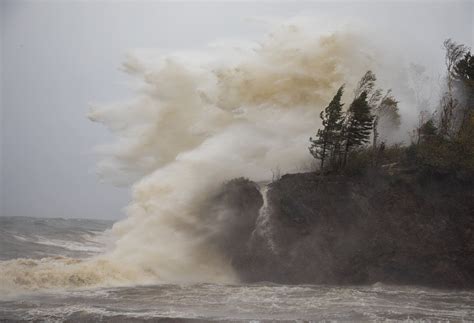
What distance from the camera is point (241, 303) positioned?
16656 millimetres

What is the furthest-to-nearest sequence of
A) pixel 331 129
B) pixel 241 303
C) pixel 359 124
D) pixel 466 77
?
1. pixel 466 77
2. pixel 359 124
3. pixel 331 129
4. pixel 241 303

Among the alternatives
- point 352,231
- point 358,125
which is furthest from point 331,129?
point 352,231

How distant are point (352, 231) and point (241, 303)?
946 cm

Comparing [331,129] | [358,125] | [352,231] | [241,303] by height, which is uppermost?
[358,125]

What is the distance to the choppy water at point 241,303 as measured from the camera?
14164 millimetres

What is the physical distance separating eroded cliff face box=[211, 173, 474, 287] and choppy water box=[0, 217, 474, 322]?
1.28 metres

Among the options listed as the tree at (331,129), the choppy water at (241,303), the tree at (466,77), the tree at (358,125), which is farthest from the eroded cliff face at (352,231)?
the tree at (466,77)

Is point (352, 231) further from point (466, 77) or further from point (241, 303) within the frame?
point (466, 77)

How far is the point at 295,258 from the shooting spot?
2284cm

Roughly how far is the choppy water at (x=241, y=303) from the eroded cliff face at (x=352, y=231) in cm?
128

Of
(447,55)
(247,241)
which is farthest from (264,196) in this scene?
(447,55)

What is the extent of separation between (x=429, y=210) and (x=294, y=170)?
26.8 feet

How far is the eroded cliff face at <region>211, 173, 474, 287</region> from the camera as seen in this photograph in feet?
72.8

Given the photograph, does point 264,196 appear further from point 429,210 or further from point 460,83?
point 460,83
